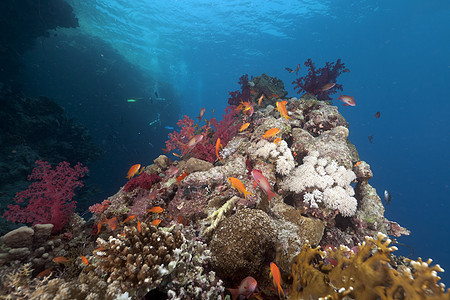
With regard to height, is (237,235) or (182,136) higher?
(237,235)

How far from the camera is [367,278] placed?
171 centimetres

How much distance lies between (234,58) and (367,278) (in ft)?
208

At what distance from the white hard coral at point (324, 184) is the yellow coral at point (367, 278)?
88.2 inches

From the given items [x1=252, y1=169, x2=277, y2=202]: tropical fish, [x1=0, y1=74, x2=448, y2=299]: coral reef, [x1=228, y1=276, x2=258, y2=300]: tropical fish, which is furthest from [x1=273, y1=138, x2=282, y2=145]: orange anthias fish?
[x1=228, y1=276, x2=258, y2=300]: tropical fish

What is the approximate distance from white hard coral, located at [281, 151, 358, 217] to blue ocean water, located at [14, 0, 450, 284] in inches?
498

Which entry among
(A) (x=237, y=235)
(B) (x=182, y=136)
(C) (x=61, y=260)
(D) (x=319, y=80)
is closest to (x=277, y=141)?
(A) (x=237, y=235)

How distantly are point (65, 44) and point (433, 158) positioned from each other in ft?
454

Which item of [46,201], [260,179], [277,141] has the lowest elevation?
[46,201]

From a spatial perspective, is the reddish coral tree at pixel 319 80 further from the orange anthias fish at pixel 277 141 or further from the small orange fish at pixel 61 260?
the small orange fish at pixel 61 260

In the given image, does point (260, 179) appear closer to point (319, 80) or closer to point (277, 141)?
point (277, 141)

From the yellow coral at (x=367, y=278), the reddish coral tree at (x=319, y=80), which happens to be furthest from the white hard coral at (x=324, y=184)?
the reddish coral tree at (x=319, y=80)

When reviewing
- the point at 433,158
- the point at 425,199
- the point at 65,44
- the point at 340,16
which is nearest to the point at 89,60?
the point at 65,44

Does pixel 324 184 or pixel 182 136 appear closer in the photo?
pixel 324 184

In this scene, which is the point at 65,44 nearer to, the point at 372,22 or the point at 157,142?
the point at 157,142
